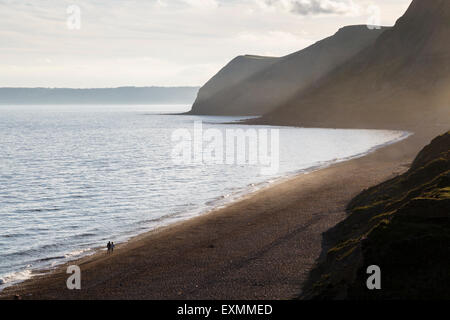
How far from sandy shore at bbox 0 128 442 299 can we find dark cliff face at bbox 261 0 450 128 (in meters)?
111

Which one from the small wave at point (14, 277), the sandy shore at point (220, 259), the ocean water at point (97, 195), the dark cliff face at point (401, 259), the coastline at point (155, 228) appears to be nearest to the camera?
the dark cliff face at point (401, 259)

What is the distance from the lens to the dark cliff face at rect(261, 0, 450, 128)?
147 metres

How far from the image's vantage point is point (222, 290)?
1794 centimetres

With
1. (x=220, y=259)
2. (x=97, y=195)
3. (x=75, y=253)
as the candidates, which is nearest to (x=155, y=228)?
(x=75, y=253)

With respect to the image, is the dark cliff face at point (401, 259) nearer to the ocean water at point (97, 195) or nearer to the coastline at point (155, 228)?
the coastline at point (155, 228)

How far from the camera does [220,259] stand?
866 inches

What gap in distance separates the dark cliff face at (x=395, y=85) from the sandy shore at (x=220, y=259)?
111m

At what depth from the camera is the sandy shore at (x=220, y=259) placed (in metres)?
18.2

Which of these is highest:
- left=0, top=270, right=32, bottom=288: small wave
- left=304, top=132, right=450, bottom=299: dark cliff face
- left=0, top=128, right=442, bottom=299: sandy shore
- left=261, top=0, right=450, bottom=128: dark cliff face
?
left=261, top=0, right=450, bottom=128: dark cliff face

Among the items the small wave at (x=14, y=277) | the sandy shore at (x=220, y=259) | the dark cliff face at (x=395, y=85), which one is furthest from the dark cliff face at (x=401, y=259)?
the dark cliff face at (x=395, y=85)

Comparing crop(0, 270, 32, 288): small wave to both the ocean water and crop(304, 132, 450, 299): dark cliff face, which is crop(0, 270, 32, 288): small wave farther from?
crop(304, 132, 450, 299): dark cliff face

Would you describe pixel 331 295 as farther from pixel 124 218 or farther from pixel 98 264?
pixel 124 218

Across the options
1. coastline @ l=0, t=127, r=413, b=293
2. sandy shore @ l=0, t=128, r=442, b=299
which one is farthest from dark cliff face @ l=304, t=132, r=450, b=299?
coastline @ l=0, t=127, r=413, b=293
